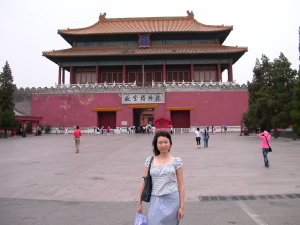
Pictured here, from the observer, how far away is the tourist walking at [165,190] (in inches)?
114

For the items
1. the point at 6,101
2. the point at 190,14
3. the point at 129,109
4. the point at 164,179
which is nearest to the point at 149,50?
the point at 129,109

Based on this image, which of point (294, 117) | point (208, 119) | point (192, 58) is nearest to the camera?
point (294, 117)

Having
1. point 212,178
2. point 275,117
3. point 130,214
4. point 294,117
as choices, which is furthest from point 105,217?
point 275,117

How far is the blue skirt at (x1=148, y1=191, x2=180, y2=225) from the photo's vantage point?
113 inches

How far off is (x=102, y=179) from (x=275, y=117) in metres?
15.5

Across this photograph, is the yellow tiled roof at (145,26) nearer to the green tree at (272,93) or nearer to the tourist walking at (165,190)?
the green tree at (272,93)

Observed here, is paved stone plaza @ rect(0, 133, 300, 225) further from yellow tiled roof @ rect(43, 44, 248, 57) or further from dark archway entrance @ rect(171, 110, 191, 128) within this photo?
yellow tiled roof @ rect(43, 44, 248, 57)

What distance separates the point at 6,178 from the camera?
729cm

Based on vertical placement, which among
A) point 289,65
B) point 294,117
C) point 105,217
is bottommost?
point 105,217

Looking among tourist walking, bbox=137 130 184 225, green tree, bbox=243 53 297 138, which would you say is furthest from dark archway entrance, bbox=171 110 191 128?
tourist walking, bbox=137 130 184 225

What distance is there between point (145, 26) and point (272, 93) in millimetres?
22241

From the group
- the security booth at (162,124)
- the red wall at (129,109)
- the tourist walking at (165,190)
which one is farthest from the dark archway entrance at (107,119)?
the tourist walking at (165,190)

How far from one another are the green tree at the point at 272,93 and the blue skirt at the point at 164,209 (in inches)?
712

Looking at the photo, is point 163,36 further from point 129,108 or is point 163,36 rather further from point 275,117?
point 275,117
